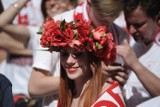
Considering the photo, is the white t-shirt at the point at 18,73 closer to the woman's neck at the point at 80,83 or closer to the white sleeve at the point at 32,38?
the white sleeve at the point at 32,38

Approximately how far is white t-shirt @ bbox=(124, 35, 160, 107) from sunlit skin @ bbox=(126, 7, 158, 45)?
0.26 ft

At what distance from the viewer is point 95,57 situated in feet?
12.4

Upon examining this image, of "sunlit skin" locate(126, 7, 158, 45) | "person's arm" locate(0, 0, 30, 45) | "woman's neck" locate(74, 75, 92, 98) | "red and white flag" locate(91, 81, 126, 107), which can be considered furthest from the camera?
"person's arm" locate(0, 0, 30, 45)

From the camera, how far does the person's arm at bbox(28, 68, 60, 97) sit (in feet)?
13.4

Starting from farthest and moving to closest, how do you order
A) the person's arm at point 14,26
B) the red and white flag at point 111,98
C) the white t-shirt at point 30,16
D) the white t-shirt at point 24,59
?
the white t-shirt at point 30,16
the white t-shirt at point 24,59
the person's arm at point 14,26
the red and white flag at point 111,98

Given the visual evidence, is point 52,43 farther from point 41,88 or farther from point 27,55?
point 27,55

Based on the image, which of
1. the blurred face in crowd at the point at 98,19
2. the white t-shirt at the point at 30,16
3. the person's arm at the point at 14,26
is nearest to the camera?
the blurred face in crowd at the point at 98,19

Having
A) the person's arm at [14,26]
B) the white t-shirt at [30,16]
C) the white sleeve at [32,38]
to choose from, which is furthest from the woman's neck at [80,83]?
the white t-shirt at [30,16]

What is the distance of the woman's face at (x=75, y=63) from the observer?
3.71m

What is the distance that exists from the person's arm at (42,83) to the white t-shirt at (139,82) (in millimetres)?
551

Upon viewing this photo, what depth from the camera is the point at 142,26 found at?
4.40 m

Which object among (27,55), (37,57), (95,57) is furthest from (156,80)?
(27,55)

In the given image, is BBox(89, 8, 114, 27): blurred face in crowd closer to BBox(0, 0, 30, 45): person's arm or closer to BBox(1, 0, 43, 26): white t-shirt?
BBox(0, 0, 30, 45): person's arm

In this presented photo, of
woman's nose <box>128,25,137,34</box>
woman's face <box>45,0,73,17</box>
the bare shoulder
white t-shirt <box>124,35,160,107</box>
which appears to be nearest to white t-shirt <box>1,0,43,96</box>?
woman's face <box>45,0,73,17</box>
